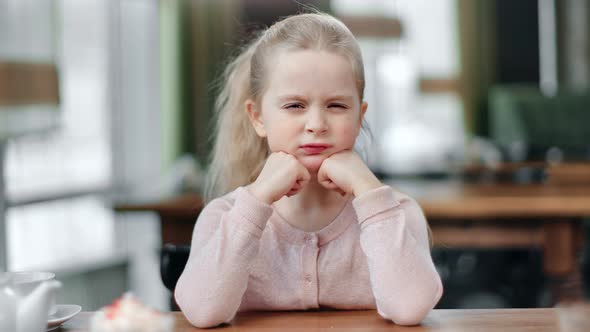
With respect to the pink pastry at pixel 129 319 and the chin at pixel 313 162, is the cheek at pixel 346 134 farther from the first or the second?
the pink pastry at pixel 129 319

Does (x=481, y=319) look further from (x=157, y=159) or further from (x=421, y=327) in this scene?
(x=157, y=159)

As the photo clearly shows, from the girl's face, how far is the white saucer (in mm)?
388

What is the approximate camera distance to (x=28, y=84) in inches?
100

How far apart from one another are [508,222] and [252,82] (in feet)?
4.84

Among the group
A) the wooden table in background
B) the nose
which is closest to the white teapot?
the nose

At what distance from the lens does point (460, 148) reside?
17.6 ft

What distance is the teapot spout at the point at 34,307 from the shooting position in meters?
0.87

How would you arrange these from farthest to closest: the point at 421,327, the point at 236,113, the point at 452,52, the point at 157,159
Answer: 1. the point at 452,52
2. the point at 157,159
3. the point at 236,113
4. the point at 421,327

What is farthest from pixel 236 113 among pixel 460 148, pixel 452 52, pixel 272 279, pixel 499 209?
pixel 452 52

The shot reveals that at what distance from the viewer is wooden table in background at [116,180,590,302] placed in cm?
239

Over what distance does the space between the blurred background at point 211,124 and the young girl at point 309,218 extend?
0.18 meters

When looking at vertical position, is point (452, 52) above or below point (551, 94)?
above

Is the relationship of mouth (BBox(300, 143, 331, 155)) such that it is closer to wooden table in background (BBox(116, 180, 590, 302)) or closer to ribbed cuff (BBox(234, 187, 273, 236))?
ribbed cuff (BBox(234, 187, 273, 236))

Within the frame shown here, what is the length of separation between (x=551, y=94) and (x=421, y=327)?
4.63 meters
